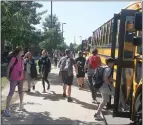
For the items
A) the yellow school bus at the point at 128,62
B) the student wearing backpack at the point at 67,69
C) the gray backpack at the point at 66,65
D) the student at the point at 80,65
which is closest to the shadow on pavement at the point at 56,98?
the student wearing backpack at the point at 67,69

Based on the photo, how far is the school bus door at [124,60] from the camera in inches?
286

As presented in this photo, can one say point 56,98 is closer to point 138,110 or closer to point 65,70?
point 65,70

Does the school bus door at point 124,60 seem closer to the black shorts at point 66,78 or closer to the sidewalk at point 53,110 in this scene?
the sidewalk at point 53,110

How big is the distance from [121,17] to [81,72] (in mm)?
6841

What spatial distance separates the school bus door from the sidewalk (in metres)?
0.76

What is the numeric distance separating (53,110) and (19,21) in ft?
21.3

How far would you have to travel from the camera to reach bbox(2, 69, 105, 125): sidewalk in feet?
26.2

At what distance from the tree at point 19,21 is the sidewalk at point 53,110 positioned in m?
2.88

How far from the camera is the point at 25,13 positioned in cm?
1800

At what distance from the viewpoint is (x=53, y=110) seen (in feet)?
30.4


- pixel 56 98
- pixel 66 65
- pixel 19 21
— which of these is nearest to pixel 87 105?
pixel 56 98

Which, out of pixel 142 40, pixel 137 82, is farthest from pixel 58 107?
pixel 142 40

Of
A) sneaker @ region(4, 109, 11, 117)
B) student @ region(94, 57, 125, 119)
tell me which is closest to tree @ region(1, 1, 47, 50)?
sneaker @ region(4, 109, 11, 117)

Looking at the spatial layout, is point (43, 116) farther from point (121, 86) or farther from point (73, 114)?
point (121, 86)
